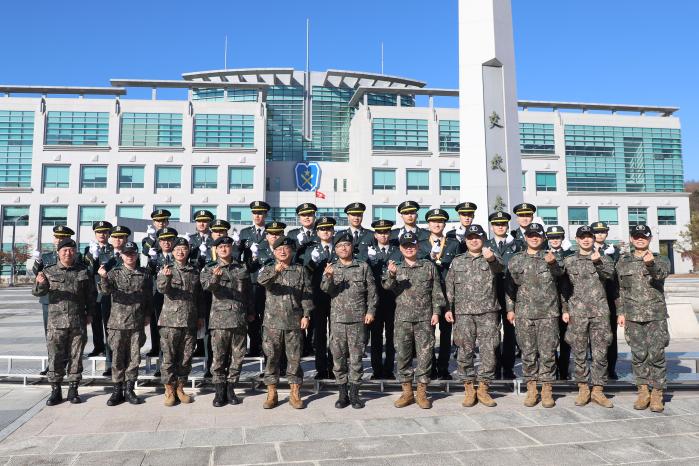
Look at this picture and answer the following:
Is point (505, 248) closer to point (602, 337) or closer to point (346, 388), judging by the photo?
point (602, 337)

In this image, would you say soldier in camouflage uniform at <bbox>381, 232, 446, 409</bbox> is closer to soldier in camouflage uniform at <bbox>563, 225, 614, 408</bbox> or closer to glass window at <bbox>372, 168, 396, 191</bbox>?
soldier in camouflage uniform at <bbox>563, 225, 614, 408</bbox>

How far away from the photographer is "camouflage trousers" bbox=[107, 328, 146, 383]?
18.5 feet

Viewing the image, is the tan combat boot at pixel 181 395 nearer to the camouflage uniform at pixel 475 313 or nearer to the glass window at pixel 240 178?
the camouflage uniform at pixel 475 313

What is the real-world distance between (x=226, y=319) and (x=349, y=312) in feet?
4.78

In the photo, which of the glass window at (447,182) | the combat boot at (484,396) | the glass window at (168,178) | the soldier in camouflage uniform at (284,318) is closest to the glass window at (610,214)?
the glass window at (447,182)

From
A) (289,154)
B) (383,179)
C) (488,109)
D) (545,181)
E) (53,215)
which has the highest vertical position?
(289,154)

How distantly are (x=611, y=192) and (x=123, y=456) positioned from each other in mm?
55996

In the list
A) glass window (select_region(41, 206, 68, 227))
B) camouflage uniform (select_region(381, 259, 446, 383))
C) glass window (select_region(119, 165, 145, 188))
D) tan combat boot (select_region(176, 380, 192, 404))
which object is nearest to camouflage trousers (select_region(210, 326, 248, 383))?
tan combat boot (select_region(176, 380, 192, 404))

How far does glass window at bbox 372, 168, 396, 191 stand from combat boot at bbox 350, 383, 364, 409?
41472 mm

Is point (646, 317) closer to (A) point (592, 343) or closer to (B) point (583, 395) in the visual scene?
(A) point (592, 343)

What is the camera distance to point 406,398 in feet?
17.7

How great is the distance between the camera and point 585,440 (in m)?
4.27

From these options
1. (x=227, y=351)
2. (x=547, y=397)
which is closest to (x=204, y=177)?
(x=227, y=351)

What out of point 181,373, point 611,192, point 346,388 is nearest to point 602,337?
point 346,388
